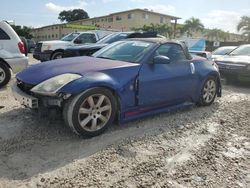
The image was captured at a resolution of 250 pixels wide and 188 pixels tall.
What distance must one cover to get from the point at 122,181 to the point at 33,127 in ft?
6.70

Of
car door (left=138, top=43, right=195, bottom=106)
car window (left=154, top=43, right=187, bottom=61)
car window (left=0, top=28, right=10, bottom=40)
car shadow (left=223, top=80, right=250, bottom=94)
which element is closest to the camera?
car door (left=138, top=43, right=195, bottom=106)

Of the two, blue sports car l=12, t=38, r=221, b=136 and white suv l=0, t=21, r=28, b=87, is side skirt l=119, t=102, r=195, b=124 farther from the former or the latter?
white suv l=0, t=21, r=28, b=87

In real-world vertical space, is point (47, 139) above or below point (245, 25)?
below

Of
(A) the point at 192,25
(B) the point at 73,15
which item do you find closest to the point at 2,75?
(A) the point at 192,25

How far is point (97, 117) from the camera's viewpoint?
4.15 metres

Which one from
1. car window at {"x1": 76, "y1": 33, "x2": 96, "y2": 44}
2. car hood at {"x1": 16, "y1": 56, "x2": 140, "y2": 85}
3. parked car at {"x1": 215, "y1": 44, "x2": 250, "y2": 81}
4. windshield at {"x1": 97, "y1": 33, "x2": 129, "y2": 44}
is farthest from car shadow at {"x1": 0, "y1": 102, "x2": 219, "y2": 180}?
car window at {"x1": 76, "y1": 33, "x2": 96, "y2": 44}

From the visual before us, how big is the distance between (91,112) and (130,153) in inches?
32.2

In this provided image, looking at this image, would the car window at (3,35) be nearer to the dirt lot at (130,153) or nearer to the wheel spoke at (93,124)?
the dirt lot at (130,153)

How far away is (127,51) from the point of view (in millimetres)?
5113

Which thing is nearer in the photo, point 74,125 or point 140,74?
point 74,125

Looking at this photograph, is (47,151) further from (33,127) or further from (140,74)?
(140,74)

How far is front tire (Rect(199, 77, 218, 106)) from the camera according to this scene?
6.05 metres

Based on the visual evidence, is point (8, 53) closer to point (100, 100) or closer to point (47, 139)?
point (47, 139)

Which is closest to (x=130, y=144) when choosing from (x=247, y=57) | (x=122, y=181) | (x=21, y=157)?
(x=122, y=181)
